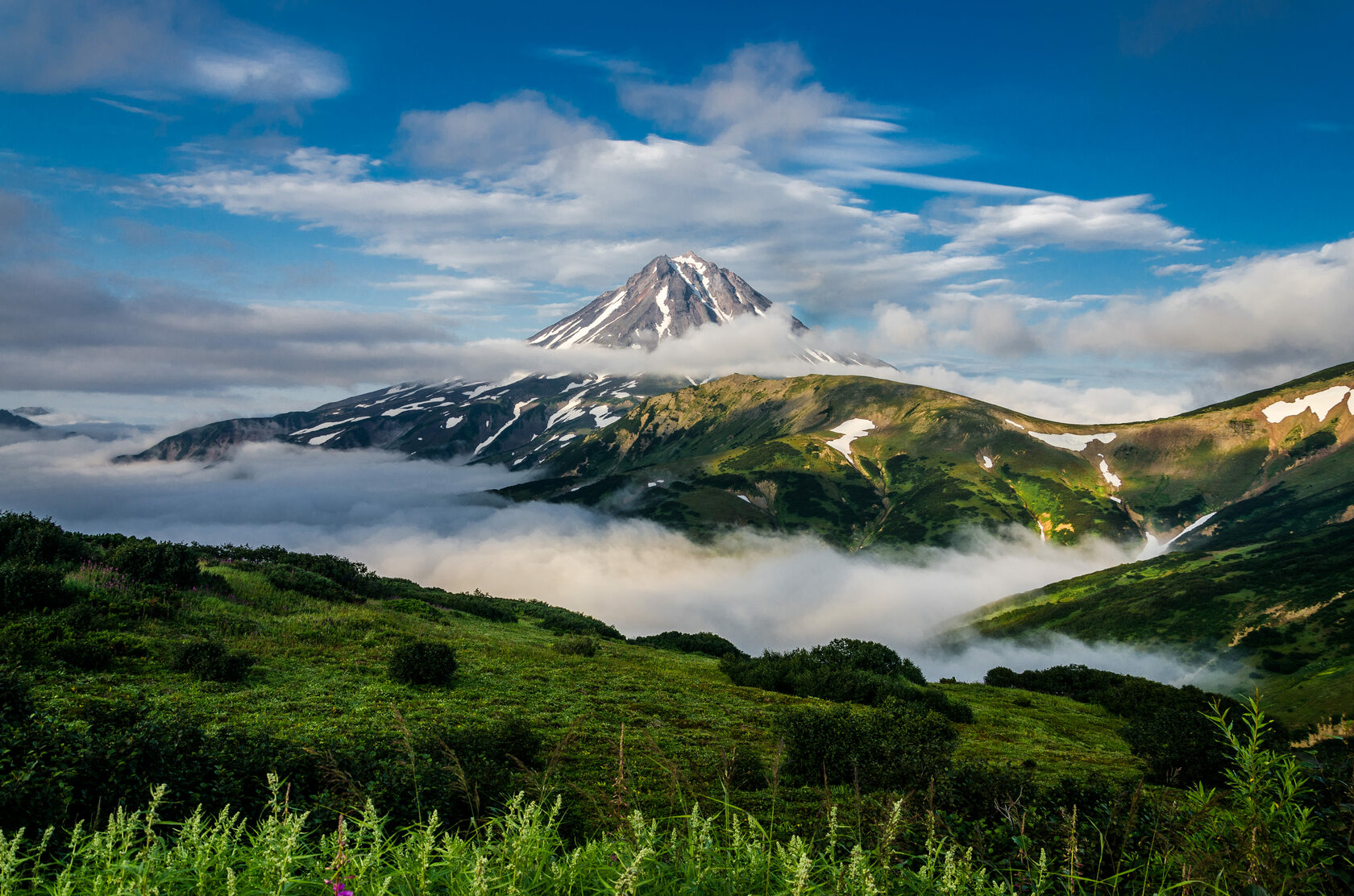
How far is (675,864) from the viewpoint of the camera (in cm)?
581

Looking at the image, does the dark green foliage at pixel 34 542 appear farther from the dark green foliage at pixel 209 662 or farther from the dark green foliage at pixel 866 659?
the dark green foliage at pixel 866 659

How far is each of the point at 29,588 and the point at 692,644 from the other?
36.4m

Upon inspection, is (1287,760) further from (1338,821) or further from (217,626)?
(217,626)

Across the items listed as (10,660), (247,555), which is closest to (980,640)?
(247,555)

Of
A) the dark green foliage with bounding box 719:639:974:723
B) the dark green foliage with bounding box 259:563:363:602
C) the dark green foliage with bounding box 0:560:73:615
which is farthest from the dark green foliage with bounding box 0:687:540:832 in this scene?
the dark green foliage with bounding box 719:639:974:723

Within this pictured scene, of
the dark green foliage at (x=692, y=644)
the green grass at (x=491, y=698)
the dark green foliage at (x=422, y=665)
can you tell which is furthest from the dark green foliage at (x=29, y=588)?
the dark green foliage at (x=692, y=644)

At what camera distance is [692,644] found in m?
47.5

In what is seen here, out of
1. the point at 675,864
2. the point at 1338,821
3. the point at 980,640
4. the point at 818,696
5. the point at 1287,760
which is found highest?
the point at 1287,760

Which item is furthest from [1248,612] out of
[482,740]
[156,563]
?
[156,563]

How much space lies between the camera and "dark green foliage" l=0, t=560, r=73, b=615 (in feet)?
58.3

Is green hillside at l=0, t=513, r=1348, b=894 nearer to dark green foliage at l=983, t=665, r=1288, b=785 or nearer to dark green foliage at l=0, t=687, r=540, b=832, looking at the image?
dark green foliage at l=0, t=687, r=540, b=832

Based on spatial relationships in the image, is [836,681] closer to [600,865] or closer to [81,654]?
[81,654]

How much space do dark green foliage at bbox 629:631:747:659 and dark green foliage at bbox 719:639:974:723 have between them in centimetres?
1129

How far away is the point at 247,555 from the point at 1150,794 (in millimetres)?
37797
